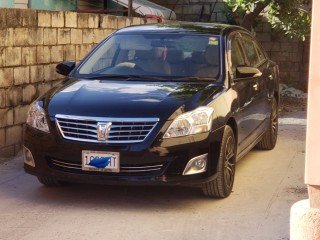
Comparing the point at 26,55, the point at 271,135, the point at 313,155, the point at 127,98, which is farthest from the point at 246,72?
the point at 313,155

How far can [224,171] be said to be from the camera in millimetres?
6691

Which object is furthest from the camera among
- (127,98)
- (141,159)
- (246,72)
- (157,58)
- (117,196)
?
(157,58)

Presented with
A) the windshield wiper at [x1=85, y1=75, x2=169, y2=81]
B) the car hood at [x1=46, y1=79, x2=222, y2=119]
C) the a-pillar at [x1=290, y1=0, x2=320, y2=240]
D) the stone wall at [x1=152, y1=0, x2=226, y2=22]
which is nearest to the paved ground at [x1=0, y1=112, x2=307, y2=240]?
the car hood at [x1=46, y1=79, x2=222, y2=119]

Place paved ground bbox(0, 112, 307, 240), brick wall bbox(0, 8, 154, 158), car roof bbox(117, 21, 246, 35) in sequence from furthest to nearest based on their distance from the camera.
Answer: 1. brick wall bbox(0, 8, 154, 158)
2. car roof bbox(117, 21, 246, 35)
3. paved ground bbox(0, 112, 307, 240)

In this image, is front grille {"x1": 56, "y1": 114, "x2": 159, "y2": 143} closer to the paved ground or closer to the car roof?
the paved ground

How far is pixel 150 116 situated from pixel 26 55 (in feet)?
10.1

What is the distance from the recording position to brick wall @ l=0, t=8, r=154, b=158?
8.38 m

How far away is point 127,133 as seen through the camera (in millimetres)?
6332

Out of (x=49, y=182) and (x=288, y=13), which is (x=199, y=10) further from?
(x=49, y=182)

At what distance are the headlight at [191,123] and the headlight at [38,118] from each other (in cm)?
115

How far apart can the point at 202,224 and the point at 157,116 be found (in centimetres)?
102

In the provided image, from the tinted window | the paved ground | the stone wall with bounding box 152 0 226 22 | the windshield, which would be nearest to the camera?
the paved ground

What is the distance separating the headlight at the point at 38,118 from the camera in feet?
21.7

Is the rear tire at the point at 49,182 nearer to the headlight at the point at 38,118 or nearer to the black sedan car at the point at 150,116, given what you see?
the black sedan car at the point at 150,116
